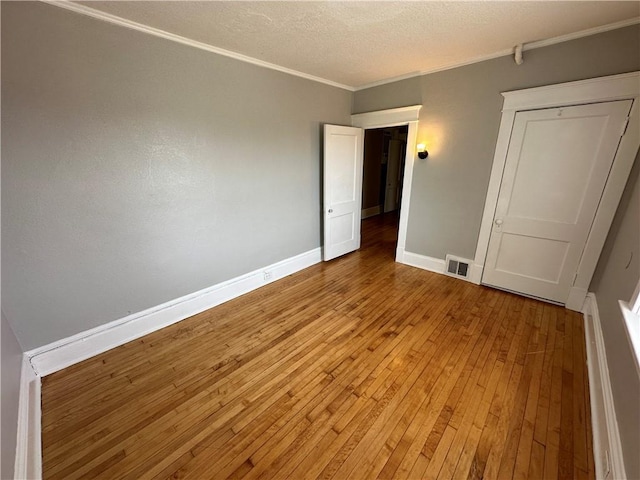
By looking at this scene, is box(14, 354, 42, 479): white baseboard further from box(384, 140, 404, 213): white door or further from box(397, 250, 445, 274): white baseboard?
box(384, 140, 404, 213): white door

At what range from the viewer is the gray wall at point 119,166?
1726 millimetres

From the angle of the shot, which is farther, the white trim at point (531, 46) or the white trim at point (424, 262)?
the white trim at point (424, 262)

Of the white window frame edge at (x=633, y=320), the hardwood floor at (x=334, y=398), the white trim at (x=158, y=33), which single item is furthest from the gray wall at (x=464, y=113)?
the white window frame edge at (x=633, y=320)

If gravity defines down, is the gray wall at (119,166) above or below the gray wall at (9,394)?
above

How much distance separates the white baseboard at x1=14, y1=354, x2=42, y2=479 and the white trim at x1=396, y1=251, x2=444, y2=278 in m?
3.91

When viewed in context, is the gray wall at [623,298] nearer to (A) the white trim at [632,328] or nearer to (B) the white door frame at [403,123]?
(A) the white trim at [632,328]

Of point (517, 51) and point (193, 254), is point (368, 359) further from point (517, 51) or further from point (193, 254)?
point (517, 51)

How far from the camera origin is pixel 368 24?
2068 mm

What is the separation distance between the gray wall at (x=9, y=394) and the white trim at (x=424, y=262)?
3946 mm

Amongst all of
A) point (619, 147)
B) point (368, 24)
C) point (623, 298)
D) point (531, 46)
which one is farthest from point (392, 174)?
point (623, 298)

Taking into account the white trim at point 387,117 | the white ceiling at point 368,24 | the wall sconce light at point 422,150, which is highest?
the white ceiling at point 368,24

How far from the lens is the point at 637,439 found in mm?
1092

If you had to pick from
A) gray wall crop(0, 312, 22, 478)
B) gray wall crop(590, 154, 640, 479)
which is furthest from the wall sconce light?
gray wall crop(0, 312, 22, 478)

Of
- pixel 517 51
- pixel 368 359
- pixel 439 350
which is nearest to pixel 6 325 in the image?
pixel 368 359
